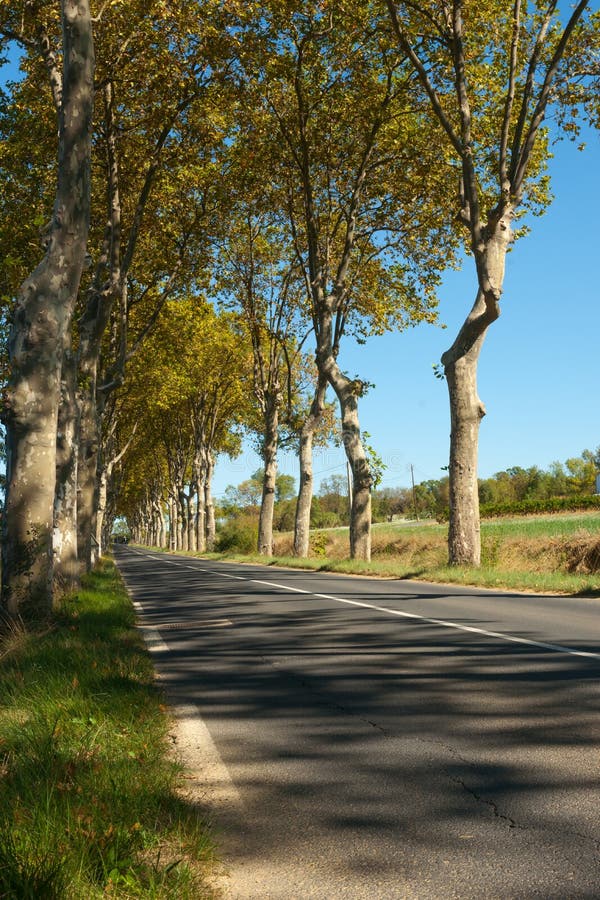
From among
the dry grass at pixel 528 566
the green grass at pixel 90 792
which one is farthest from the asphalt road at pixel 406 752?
the dry grass at pixel 528 566

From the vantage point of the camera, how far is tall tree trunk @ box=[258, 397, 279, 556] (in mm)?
38562

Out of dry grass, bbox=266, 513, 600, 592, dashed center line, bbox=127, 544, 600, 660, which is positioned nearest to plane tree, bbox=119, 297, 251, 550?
dry grass, bbox=266, 513, 600, 592

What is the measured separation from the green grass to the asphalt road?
0.30 meters

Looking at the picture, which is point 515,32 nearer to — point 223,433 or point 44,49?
point 44,49

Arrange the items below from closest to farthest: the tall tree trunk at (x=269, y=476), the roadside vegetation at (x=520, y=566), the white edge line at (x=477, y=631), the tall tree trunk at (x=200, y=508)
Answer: the white edge line at (x=477, y=631) → the roadside vegetation at (x=520, y=566) → the tall tree trunk at (x=269, y=476) → the tall tree trunk at (x=200, y=508)

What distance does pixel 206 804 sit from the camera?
409 cm

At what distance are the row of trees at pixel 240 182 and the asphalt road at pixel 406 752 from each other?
3902 millimetres

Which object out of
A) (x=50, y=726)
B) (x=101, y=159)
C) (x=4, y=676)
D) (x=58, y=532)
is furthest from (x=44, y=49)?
(x=50, y=726)

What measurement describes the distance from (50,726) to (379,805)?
198 centimetres

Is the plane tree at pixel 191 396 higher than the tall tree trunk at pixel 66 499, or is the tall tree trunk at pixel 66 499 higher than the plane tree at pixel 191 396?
the plane tree at pixel 191 396

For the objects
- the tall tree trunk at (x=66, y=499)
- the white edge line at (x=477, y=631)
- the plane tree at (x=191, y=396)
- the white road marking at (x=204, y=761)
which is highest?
the plane tree at (x=191, y=396)

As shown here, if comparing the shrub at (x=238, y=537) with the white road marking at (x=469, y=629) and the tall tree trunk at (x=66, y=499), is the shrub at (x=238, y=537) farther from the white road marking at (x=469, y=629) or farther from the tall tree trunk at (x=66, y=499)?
the white road marking at (x=469, y=629)

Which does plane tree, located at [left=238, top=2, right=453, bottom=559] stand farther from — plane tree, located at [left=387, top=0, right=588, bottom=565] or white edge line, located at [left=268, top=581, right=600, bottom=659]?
white edge line, located at [left=268, top=581, right=600, bottom=659]

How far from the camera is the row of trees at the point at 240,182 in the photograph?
10.3 metres
